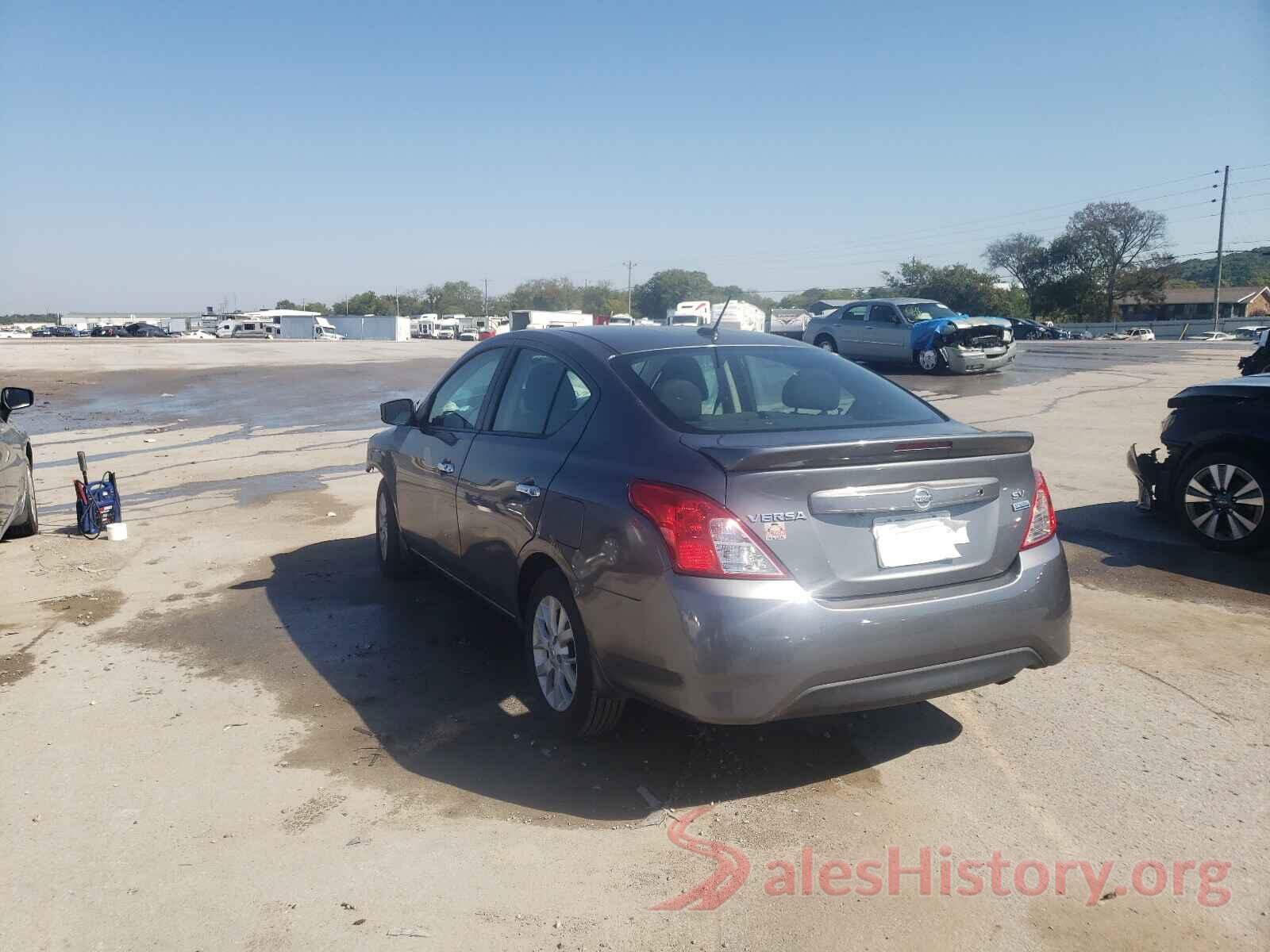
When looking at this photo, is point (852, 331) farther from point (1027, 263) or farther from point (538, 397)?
point (1027, 263)

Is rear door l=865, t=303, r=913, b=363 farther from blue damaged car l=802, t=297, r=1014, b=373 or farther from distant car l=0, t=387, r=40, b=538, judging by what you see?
distant car l=0, t=387, r=40, b=538

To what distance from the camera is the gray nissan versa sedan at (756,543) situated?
10.7ft

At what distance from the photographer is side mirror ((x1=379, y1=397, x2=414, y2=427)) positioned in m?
5.96

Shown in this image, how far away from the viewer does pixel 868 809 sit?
346cm

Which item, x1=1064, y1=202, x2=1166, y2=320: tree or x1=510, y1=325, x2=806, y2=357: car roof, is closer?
x1=510, y1=325, x2=806, y2=357: car roof

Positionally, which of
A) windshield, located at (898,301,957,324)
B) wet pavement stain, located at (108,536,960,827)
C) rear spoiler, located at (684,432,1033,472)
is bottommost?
wet pavement stain, located at (108,536,960,827)

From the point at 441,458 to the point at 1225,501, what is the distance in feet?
17.3

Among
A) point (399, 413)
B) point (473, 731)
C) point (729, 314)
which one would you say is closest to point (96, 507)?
point (399, 413)

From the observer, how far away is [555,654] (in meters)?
4.07

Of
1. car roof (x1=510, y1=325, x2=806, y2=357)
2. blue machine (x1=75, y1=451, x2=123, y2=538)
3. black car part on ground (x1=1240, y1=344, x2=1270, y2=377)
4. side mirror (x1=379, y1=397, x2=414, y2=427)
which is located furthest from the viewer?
black car part on ground (x1=1240, y1=344, x2=1270, y2=377)

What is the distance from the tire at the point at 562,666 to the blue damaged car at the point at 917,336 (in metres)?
17.5

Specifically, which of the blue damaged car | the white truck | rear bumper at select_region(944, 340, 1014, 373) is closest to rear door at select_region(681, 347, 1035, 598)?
the blue damaged car

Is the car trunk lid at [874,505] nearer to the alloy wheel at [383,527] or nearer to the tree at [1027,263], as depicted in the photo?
the alloy wheel at [383,527]

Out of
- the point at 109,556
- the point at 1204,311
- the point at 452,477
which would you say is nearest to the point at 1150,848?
the point at 452,477
